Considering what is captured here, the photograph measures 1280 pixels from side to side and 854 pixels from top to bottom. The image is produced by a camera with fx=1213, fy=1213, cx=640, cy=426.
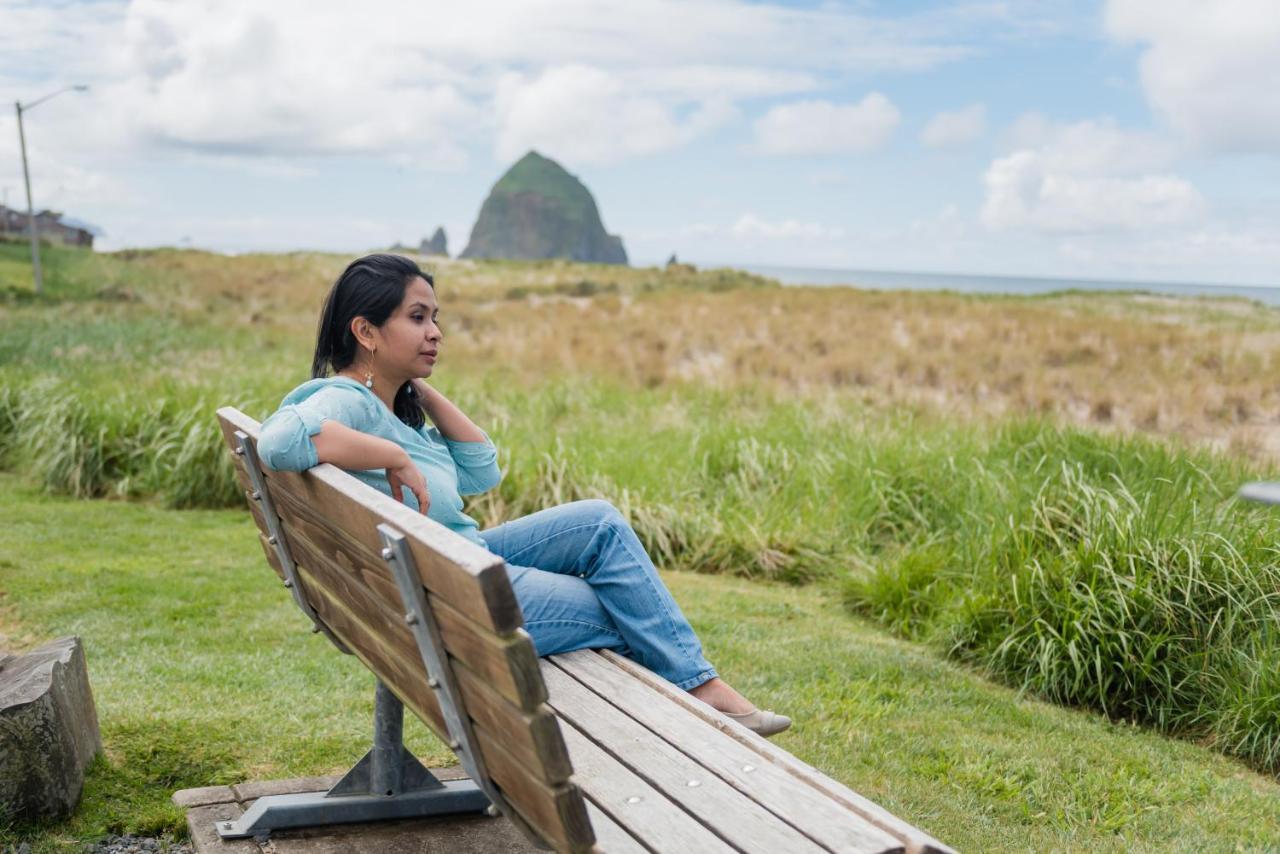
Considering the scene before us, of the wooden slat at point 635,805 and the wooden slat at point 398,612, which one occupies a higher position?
the wooden slat at point 398,612

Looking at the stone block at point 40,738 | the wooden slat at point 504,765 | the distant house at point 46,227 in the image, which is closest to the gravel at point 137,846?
the stone block at point 40,738

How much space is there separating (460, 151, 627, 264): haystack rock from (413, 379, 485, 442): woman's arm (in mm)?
183786

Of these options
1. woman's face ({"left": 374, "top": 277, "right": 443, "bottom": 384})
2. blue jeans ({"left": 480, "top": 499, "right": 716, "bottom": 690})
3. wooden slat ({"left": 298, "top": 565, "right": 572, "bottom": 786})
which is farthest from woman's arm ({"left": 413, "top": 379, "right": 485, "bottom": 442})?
wooden slat ({"left": 298, "top": 565, "right": 572, "bottom": 786})

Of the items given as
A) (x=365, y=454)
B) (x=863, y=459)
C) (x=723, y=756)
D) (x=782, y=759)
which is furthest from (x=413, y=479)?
(x=863, y=459)

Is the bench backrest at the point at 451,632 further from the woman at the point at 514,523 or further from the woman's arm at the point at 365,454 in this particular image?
the woman at the point at 514,523

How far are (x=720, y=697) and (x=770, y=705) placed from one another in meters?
2.09

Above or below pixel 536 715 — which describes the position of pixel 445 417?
above

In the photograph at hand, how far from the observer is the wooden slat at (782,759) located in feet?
7.06

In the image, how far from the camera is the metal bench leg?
3516 millimetres

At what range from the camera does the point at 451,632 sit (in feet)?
7.28

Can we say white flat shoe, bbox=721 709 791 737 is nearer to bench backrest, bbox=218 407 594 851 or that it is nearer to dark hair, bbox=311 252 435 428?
bench backrest, bbox=218 407 594 851

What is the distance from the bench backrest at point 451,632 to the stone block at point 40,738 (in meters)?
1.05

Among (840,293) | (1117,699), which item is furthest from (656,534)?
(840,293)

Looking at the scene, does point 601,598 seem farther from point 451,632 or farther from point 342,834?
point 451,632
